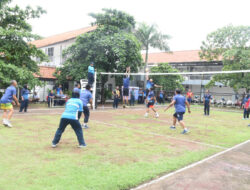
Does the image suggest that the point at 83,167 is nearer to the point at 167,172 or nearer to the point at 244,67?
the point at 167,172

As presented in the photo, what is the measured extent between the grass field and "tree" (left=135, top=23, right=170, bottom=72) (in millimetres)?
22655

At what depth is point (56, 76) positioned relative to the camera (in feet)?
82.5

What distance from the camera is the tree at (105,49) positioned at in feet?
75.3

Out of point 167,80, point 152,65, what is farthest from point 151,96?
point 152,65

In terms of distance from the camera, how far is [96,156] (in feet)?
19.4

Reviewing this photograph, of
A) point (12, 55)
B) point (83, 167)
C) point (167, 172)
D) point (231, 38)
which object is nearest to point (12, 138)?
point (83, 167)

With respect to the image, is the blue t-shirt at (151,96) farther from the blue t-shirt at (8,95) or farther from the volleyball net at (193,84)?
the volleyball net at (193,84)

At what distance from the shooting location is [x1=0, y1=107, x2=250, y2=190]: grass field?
168 inches

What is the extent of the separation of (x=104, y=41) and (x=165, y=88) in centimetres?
1305

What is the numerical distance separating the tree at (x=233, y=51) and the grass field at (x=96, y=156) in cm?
1881

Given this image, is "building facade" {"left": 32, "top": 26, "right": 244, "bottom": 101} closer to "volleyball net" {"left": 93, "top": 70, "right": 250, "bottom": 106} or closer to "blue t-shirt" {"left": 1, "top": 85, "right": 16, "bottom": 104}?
"volleyball net" {"left": 93, "top": 70, "right": 250, "bottom": 106}

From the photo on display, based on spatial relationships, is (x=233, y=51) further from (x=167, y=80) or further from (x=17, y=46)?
(x=17, y=46)

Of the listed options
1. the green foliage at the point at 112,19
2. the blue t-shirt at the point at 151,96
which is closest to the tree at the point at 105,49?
the green foliage at the point at 112,19

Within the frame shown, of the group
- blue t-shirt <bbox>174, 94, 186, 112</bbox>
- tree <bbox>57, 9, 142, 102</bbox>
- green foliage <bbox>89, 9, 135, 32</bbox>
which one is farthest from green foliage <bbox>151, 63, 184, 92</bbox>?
blue t-shirt <bbox>174, 94, 186, 112</bbox>
